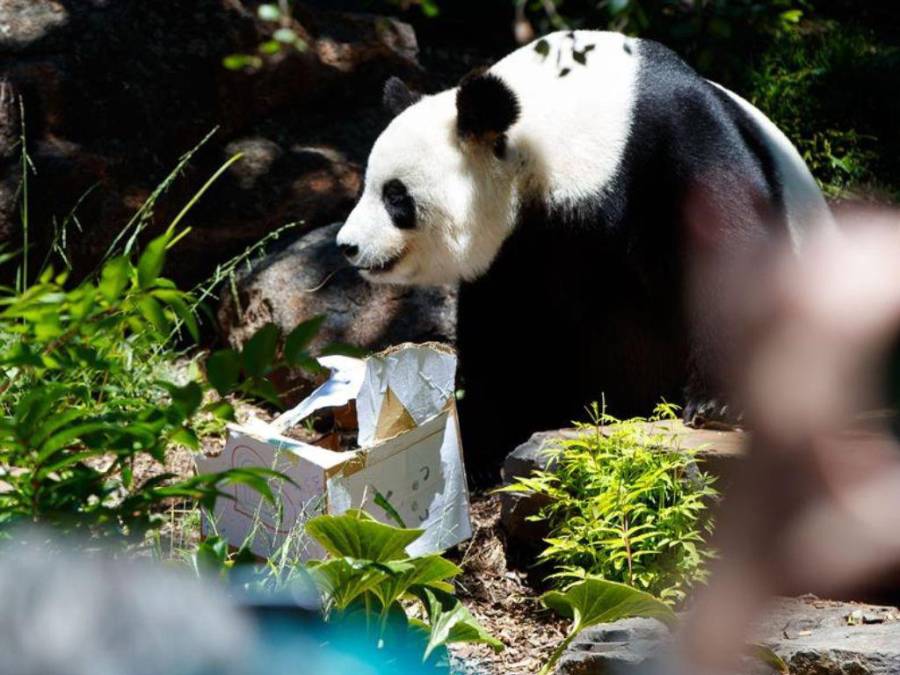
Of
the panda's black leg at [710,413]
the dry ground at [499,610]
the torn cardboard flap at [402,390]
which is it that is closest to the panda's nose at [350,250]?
the torn cardboard flap at [402,390]

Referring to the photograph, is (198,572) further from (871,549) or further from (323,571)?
(871,549)

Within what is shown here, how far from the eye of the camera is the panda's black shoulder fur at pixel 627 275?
4.21 m

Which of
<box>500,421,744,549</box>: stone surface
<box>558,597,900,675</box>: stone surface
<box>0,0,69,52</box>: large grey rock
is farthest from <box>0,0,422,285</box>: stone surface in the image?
<box>558,597,900,675</box>: stone surface

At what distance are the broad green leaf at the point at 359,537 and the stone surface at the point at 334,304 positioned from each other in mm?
2221

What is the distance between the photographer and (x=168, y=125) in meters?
5.79

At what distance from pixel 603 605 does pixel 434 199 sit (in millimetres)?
1962

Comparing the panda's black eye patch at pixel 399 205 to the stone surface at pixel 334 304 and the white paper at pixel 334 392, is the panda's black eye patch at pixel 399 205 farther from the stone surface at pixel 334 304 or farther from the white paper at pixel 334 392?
the white paper at pixel 334 392

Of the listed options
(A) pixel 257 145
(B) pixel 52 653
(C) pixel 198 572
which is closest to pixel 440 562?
(C) pixel 198 572

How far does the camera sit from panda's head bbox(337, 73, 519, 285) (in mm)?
4500

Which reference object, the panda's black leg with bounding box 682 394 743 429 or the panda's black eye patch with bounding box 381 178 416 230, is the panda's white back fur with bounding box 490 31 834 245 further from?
the panda's black leg with bounding box 682 394 743 429

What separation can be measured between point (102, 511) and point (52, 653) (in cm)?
59

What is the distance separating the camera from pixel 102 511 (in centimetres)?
203

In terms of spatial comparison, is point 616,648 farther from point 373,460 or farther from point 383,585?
point 373,460

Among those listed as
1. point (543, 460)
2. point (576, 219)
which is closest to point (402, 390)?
point (543, 460)
